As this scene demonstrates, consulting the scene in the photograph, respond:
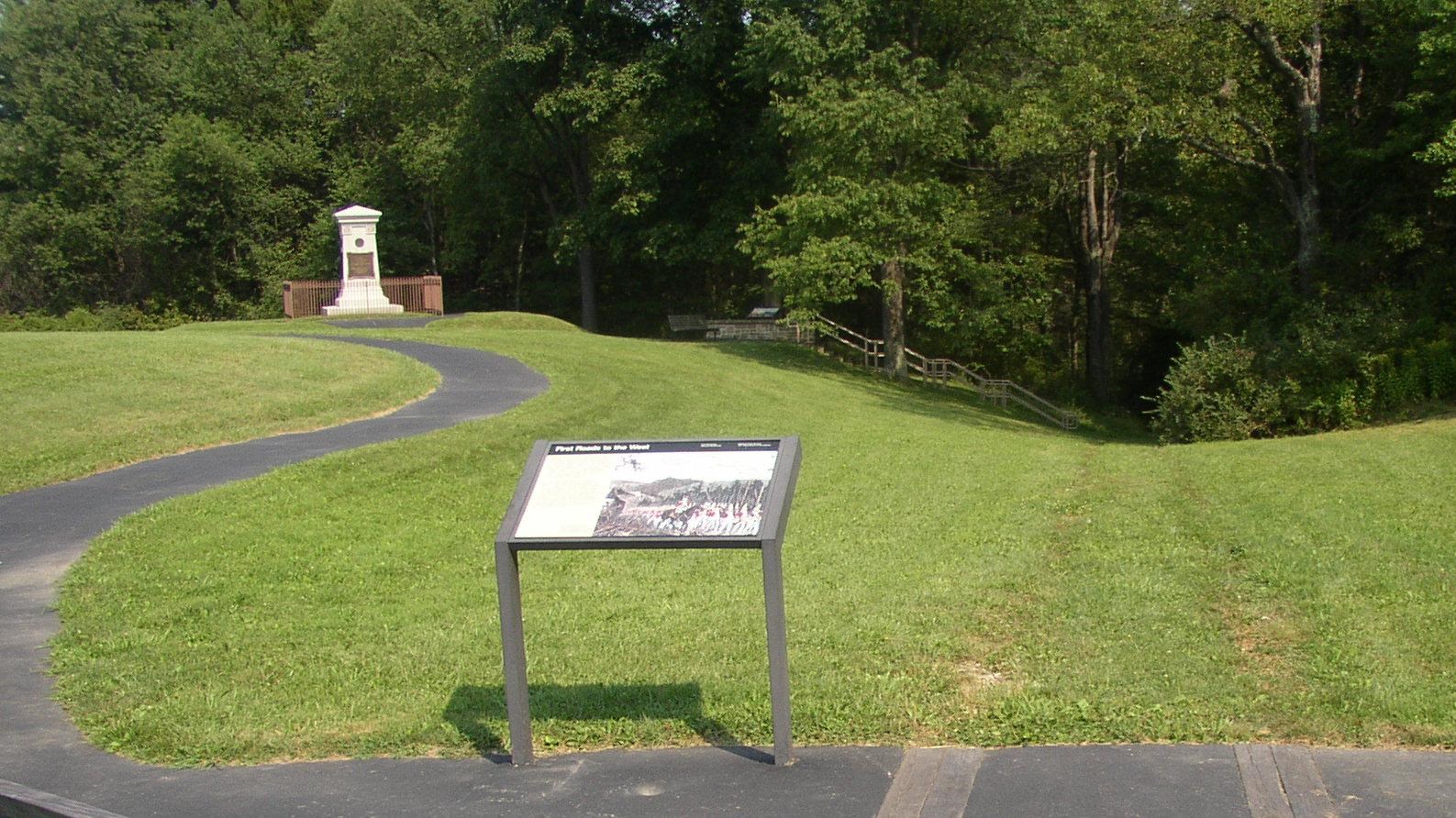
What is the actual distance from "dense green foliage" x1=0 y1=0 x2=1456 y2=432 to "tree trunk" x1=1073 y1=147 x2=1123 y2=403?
165 mm

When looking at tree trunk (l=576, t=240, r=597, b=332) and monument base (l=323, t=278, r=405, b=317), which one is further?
tree trunk (l=576, t=240, r=597, b=332)

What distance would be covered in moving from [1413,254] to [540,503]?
1066 inches

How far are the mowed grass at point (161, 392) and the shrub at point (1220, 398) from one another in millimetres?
14304

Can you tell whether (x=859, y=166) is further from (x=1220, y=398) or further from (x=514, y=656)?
(x=514, y=656)

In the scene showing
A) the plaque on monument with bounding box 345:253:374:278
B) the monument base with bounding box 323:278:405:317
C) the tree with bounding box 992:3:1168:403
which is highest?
the tree with bounding box 992:3:1168:403

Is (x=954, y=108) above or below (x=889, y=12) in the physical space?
below

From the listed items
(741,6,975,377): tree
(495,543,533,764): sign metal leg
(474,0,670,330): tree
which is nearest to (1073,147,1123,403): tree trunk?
(741,6,975,377): tree

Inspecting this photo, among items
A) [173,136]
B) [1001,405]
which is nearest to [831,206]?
[1001,405]

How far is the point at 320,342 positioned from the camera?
25688 mm

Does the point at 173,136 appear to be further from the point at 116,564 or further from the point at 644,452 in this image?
the point at 644,452

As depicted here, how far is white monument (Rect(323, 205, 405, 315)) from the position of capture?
41.0 meters

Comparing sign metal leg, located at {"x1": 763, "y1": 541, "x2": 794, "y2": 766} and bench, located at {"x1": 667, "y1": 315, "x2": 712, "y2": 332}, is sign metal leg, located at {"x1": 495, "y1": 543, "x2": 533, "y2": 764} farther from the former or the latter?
bench, located at {"x1": 667, "y1": 315, "x2": 712, "y2": 332}

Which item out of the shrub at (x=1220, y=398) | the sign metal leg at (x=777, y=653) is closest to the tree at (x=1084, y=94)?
the shrub at (x=1220, y=398)

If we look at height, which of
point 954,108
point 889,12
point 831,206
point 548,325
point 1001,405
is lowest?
point 1001,405
